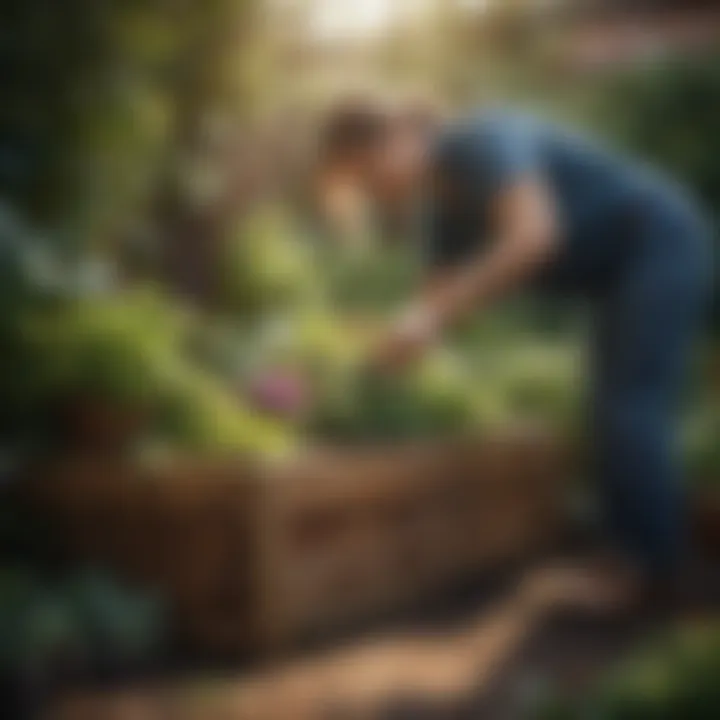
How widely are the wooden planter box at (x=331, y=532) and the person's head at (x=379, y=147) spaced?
0.24 m

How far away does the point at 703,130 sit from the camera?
1.44 m

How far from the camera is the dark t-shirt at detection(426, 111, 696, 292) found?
4.75 ft

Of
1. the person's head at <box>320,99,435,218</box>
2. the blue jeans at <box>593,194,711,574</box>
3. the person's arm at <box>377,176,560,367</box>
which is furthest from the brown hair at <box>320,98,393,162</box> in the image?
the blue jeans at <box>593,194,711,574</box>

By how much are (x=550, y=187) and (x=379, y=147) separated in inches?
6.5

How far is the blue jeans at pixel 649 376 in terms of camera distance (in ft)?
4.64

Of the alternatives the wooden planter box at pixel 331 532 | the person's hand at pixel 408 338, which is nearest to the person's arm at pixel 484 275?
the person's hand at pixel 408 338

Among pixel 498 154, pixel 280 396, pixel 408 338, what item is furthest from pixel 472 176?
pixel 280 396

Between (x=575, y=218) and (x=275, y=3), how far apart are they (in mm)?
358

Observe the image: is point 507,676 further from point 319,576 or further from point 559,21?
point 559,21

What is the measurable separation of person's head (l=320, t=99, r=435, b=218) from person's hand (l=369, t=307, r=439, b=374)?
0.34 ft

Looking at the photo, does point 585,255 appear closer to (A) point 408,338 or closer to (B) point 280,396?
(A) point 408,338

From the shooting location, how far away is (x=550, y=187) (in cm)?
146

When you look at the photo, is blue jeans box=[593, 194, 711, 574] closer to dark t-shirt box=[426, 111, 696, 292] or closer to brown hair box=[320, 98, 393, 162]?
dark t-shirt box=[426, 111, 696, 292]

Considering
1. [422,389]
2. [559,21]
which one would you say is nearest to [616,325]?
[422,389]
